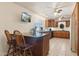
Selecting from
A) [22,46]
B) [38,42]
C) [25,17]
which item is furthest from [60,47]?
[25,17]

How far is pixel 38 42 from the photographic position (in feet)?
7.29

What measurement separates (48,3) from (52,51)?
764mm

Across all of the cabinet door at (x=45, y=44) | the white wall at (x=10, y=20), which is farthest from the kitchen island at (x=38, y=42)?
the white wall at (x=10, y=20)

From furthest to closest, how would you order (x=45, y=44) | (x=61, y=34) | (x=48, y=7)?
1. (x=45, y=44)
2. (x=61, y=34)
3. (x=48, y=7)

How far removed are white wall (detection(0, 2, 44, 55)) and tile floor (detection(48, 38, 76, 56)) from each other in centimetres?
45

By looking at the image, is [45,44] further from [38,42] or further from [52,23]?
[52,23]

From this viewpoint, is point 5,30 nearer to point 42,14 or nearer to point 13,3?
point 13,3

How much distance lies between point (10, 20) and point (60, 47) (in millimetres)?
956

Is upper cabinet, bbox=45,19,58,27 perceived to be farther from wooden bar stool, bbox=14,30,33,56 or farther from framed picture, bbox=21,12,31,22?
wooden bar stool, bbox=14,30,33,56

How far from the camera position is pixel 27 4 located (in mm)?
2033

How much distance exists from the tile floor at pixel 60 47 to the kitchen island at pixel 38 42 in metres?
0.10

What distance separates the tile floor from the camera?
6.65ft

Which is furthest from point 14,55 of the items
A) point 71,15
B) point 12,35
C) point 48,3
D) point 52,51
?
point 71,15

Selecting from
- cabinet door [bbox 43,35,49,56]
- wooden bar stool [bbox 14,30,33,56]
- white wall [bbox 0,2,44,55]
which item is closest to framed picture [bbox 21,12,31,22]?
white wall [bbox 0,2,44,55]
